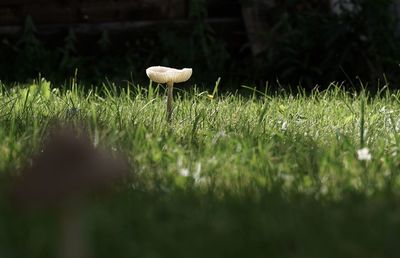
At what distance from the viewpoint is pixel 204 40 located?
23.7 ft

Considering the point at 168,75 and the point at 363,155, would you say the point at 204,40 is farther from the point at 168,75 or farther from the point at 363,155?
the point at 363,155

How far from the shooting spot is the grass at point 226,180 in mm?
2230

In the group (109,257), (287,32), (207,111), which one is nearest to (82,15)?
(287,32)

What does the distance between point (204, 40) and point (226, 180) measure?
4.32 m

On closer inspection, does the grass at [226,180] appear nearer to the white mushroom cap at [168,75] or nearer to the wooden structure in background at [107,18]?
the white mushroom cap at [168,75]

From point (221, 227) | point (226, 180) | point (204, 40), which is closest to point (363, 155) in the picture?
point (226, 180)

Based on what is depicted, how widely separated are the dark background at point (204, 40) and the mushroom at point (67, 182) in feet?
15.8

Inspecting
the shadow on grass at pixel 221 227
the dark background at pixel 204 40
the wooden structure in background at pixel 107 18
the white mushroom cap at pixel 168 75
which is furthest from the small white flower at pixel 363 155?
the wooden structure in background at pixel 107 18

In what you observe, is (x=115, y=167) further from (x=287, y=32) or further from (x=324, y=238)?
(x=287, y=32)

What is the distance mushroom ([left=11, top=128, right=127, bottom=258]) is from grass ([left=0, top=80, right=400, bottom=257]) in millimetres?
509

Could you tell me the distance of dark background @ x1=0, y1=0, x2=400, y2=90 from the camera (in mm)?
6469

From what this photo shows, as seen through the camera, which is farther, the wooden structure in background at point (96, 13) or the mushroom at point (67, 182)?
the wooden structure in background at point (96, 13)

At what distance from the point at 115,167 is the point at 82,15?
5.98m

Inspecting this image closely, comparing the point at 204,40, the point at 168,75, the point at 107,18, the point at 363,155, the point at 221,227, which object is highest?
the point at 107,18
